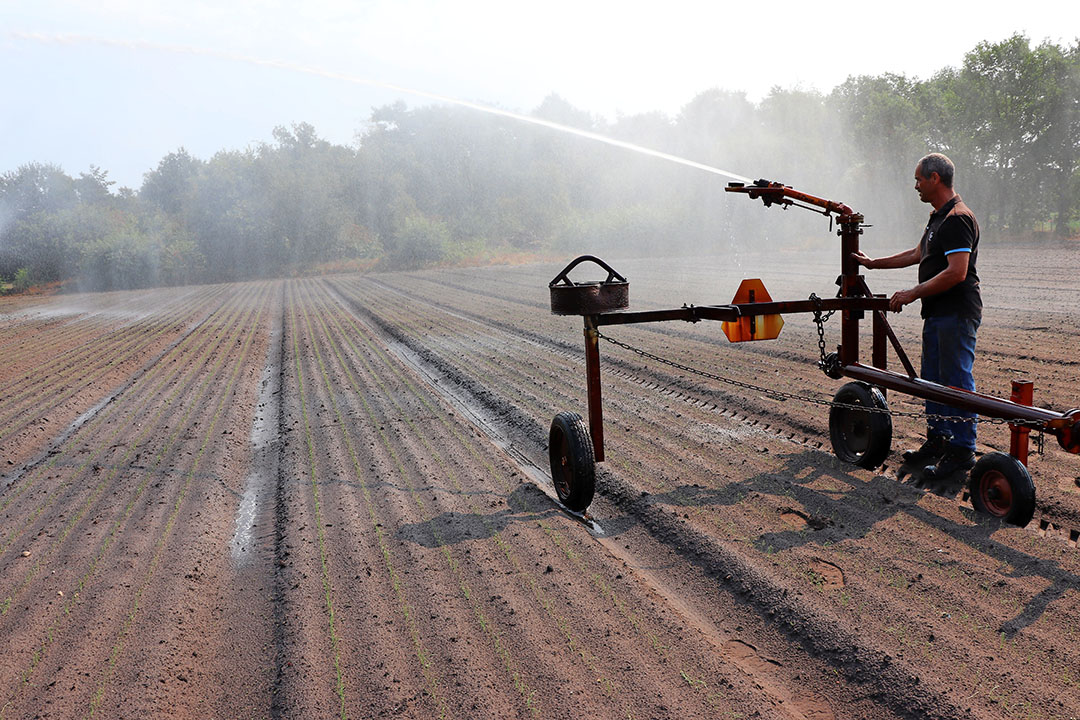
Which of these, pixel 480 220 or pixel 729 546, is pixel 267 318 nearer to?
pixel 729 546

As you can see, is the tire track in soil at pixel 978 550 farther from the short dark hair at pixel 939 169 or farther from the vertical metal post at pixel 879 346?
the short dark hair at pixel 939 169

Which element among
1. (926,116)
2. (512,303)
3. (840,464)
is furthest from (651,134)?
(840,464)

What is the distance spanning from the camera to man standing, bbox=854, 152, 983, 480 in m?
4.09

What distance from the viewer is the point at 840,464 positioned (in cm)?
511

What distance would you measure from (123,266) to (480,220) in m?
25.0

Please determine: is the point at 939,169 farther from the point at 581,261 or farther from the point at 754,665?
the point at 754,665

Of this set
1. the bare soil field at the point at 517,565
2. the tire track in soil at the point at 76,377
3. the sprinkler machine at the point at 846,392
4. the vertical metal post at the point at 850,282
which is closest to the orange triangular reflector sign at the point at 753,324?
the sprinkler machine at the point at 846,392

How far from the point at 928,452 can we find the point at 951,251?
1423mm

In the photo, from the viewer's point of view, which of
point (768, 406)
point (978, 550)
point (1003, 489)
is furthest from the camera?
point (768, 406)

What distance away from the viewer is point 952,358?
14.2ft

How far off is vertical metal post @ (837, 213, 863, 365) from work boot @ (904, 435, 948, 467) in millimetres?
707

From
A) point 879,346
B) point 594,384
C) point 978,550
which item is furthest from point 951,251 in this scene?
point 594,384

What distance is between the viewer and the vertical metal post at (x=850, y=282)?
4812 mm

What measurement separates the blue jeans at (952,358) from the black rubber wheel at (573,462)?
86.6 inches
